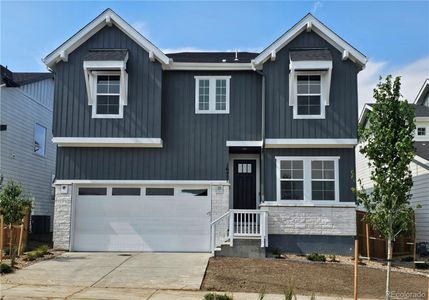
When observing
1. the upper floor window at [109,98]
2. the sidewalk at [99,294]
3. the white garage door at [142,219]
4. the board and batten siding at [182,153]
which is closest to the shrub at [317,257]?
the white garage door at [142,219]

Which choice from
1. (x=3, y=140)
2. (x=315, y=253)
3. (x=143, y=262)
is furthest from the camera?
(x=3, y=140)

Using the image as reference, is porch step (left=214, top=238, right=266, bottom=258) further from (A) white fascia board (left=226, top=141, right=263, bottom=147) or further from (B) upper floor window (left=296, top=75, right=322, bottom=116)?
(B) upper floor window (left=296, top=75, right=322, bottom=116)

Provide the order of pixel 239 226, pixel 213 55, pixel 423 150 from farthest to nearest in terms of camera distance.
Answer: pixel 213 55 → pixel 423 150 → pixel 239 226

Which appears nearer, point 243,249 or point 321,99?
point 243,249

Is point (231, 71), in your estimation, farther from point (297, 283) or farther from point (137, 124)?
point (297, 283)

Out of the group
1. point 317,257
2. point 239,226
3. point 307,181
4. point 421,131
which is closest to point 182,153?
point 239,226

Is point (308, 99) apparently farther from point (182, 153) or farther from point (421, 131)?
point (421, 131)

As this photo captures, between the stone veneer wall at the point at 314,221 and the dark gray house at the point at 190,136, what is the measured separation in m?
0.04

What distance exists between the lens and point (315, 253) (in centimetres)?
1695

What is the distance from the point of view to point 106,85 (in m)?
18.5

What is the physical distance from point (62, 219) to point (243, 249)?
6.60 meters

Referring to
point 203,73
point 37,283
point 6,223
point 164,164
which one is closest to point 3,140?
point 6,223

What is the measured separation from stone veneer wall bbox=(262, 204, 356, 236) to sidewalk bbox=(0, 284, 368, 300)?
5.66 meters

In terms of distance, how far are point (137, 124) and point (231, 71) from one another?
154 inches
